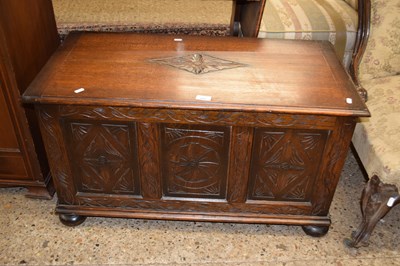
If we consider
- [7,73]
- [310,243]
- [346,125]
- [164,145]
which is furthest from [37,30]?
[310,243]

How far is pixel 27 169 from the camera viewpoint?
1926mm

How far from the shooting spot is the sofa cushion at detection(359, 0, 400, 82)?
1.97 metres

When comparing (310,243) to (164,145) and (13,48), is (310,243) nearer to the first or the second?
(164,145)

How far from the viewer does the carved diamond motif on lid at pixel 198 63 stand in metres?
1.70

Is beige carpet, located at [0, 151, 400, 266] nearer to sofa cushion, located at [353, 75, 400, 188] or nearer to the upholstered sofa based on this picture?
the upholstered sofa

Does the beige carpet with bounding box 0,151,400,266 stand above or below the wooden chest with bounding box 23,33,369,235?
below

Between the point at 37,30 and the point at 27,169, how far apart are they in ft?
2.08

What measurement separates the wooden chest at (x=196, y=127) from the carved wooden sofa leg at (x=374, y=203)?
144 mm

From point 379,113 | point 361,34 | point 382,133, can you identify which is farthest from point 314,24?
point 382,133

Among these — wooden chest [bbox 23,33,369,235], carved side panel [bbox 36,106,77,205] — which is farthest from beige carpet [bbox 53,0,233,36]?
carved side panel [bbox 36,106,77,205]

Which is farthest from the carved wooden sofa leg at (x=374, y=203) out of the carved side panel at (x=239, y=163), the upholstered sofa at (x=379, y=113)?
the carved side panel at (x=239, y=163)

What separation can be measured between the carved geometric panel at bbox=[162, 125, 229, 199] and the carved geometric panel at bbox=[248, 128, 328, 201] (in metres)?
0.13

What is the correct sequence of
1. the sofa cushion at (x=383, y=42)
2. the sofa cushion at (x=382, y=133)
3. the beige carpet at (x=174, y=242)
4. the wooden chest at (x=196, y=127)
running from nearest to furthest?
the wooden chest at (x=196, y=127) → the sofa cushion at (x=382, y=133) → the beige carpet at (x=174, y=242) → the sofa cushion at (x=383, y=42)

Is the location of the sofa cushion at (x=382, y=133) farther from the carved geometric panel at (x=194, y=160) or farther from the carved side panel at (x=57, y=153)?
the carved side panel at (x=57, y=153)
